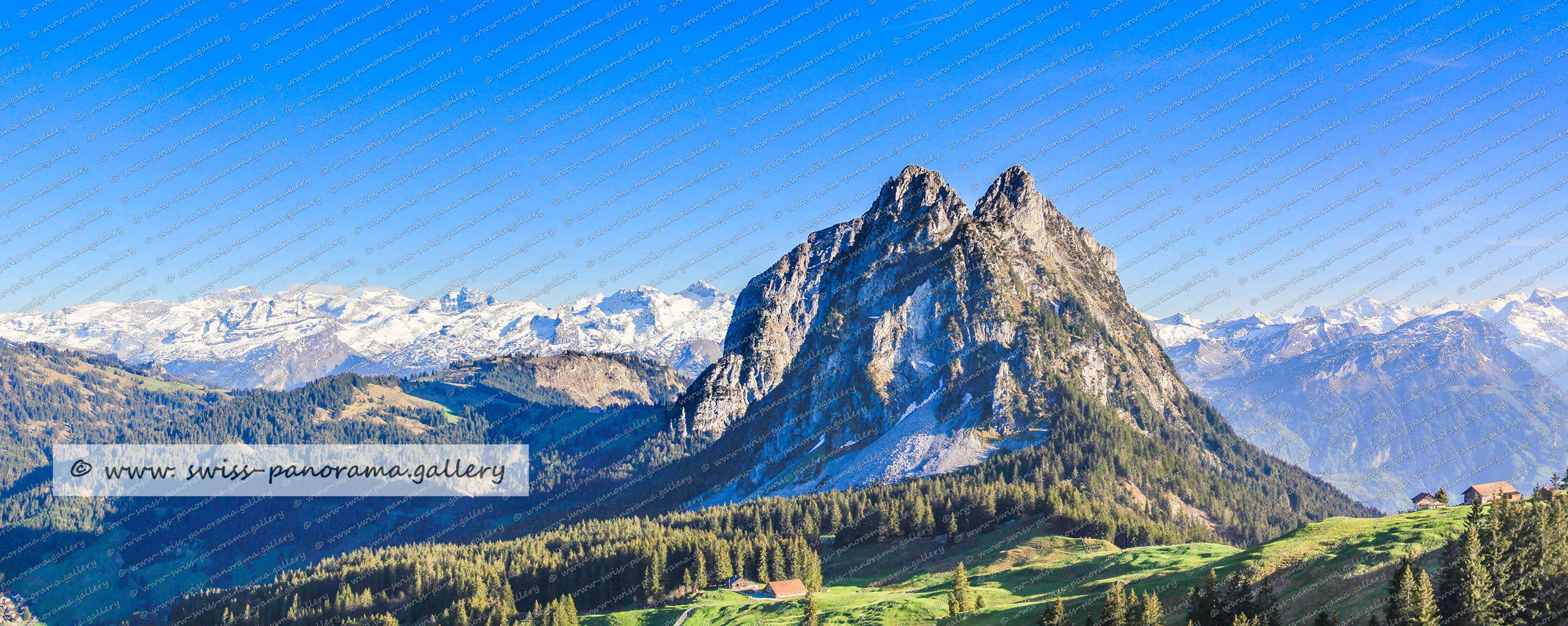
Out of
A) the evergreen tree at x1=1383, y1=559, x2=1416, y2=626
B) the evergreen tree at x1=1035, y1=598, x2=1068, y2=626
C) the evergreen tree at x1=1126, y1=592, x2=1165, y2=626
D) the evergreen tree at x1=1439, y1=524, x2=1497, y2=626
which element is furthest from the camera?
the evergreen tree at x1=1035, y1=598, x2=1068, y2=626

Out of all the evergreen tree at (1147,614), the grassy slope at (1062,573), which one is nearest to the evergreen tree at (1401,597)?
the grassy slope at (1062,573)

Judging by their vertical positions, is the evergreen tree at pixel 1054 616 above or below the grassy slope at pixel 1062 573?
above

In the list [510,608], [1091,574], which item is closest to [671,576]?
[510,608]

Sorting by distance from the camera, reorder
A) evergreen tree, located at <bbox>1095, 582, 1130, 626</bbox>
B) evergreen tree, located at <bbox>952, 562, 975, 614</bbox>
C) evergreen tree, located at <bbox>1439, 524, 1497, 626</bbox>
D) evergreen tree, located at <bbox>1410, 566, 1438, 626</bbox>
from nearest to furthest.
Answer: evergreen tree, located at <bbox>1410, 566, 1438, 626</bbox>
evergreen tree, located at <bbox>1439, 524, 1497, 626</bbox>
evergreen tree, located at <bbox>1095, 582, 1130, 626</bbox>
evergreen tree, located at <bbox>952, 562, 975, 614</bbox>

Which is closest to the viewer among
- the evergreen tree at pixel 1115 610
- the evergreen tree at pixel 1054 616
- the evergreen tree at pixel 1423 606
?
the evergreen tree at pixel 1423 606

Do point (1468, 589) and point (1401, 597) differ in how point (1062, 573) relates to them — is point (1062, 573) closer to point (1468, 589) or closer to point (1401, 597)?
point (1468, 589)

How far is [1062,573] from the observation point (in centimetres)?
12519

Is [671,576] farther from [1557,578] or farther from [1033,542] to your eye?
[1557,578]

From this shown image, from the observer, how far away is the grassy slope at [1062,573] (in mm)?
79125

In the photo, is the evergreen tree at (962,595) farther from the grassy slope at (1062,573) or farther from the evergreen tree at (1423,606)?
the evergreen tree at (1423,606)

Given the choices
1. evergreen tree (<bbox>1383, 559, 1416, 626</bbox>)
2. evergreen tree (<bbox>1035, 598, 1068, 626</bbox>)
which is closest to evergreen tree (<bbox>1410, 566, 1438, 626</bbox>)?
evergreen tree (<bbox>1383, 559, 1416, 626</bbox>)

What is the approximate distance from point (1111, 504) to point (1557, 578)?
13537 centimetres

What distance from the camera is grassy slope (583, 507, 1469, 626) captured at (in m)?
79.1

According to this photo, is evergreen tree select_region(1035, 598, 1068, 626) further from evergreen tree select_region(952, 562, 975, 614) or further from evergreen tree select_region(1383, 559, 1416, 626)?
evergreen tree select_region(1383, 559, 1416, 626)
